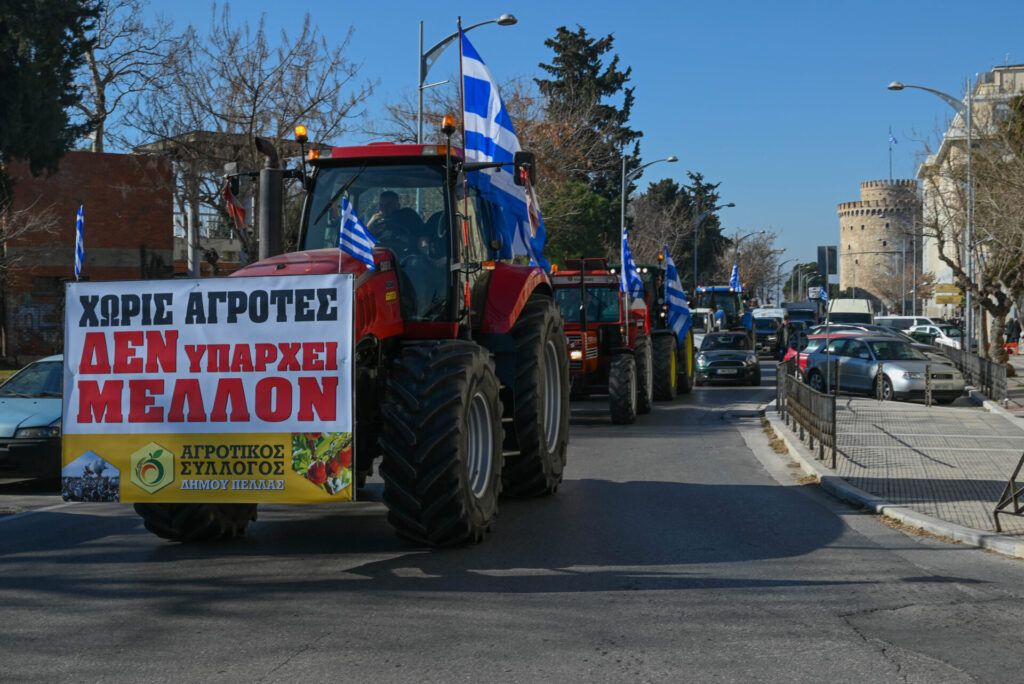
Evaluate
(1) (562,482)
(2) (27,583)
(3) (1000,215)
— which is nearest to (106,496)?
(2) (27,583)

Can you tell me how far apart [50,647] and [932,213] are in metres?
33.6

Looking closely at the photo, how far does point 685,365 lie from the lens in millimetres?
28281

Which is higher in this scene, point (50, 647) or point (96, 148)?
point (96, 148)

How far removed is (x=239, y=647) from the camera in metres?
5.86

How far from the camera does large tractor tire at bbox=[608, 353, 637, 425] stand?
19688 mm

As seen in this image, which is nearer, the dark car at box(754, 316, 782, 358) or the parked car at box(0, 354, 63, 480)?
the parked car at box(0, 354, 63, 480)

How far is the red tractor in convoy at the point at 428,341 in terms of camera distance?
26.0ft

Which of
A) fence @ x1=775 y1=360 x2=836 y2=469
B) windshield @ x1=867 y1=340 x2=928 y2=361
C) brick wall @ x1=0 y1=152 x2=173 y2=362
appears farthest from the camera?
brick wall @ x1=0 y1=152 x2=173 y2=362

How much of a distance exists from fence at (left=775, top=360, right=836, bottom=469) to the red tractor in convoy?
4198mm

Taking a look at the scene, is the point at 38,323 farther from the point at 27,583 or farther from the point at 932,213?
the point at 27,583

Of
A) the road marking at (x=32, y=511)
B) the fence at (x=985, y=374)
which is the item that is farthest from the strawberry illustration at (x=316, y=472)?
the fence at (x=985, y=374)

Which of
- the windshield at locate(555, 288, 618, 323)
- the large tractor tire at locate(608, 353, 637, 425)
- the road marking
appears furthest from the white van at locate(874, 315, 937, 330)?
the road marking

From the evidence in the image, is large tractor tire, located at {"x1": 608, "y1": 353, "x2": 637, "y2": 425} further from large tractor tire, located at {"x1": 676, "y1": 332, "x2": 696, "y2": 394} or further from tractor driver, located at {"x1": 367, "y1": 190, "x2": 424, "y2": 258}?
tractor driver, located at {"x1": 367, "y1": 190, "x2": 424, "y2": 258}

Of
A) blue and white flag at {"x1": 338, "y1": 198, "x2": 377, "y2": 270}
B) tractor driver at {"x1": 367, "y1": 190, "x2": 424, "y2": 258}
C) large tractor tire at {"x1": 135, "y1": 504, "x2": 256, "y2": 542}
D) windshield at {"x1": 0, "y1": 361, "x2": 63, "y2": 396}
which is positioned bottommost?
large tractor tire at {"x1": 135, "y1": 504, "x2": 256, "y2": 542}
